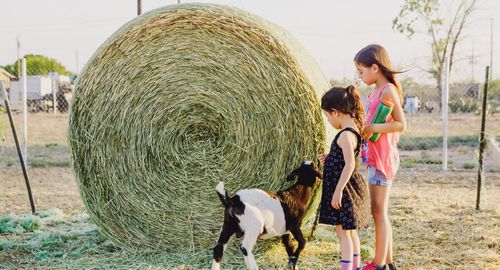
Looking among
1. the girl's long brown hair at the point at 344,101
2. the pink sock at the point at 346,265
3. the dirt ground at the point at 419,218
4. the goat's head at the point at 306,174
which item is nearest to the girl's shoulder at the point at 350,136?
the girl's long brown hair at the point at 344,101

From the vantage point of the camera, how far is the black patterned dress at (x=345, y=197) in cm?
393

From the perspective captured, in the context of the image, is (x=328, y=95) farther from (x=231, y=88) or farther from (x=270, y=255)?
(x=270, y=255)

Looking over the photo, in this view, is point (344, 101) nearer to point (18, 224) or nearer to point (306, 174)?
point (306, 174)

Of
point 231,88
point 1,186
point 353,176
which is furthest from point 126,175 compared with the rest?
A: point 1,186

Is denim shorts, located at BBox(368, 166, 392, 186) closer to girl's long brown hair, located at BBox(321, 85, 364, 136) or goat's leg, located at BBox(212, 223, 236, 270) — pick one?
girl's long brown hair, located at BBox(321, 85, 364, 136)

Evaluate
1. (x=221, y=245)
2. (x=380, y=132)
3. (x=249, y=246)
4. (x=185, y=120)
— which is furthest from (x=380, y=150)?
(x=185, y=120)

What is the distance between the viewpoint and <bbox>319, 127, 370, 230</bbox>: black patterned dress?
393cm

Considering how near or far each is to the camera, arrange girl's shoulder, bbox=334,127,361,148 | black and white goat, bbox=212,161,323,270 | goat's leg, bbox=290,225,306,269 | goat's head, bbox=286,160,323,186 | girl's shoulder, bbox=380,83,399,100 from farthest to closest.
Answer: goat's head, bbox=286,160,323,186 < goat's leg, bbox=290,225,306,269 < black and white goat, bbox=212,161,323,270 < girl's shoulder, bbox=380,83,399,100 < girl's shoulder, bbox=334,127,361,148

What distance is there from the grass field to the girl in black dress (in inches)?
25.0

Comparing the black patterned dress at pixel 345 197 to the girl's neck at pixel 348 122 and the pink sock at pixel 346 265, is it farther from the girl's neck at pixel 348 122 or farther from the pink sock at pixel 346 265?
the pink sock at pixel 346 265

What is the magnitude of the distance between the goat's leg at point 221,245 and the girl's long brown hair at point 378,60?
1.34m

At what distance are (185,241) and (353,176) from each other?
1484mm

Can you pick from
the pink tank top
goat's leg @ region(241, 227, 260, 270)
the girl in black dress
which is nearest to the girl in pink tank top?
the pink tank top

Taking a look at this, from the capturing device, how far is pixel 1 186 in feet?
27.7
